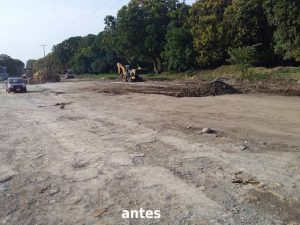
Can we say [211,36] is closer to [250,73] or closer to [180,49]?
[180,49]

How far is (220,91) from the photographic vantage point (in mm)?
29188

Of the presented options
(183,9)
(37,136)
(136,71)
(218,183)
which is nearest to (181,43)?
(183,9)

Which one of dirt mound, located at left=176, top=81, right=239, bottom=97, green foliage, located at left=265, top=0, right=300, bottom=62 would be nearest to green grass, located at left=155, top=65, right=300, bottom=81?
green foliage, located at left=265, top=0, right=300, bottom=62

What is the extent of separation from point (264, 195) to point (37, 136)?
9452 millimetres

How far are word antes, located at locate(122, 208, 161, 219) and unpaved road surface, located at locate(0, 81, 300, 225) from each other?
4.0 inches

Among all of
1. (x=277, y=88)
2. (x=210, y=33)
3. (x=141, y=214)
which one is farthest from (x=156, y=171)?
(x=210, y=33)

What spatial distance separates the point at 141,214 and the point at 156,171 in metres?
2.48

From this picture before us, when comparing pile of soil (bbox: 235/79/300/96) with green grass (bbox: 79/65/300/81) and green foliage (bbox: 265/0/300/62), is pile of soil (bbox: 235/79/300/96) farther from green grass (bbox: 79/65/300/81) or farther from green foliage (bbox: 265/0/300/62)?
green foliage (bbox: 265/0/300/62)

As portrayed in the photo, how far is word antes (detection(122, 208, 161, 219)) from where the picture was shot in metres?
6.50

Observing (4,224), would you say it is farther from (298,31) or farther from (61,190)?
(298,31)

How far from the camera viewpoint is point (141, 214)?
261 inches

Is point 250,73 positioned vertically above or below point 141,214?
below

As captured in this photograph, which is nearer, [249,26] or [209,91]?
[209,91]

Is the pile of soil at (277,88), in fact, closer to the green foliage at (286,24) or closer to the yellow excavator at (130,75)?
the green foliage at (286,24)
